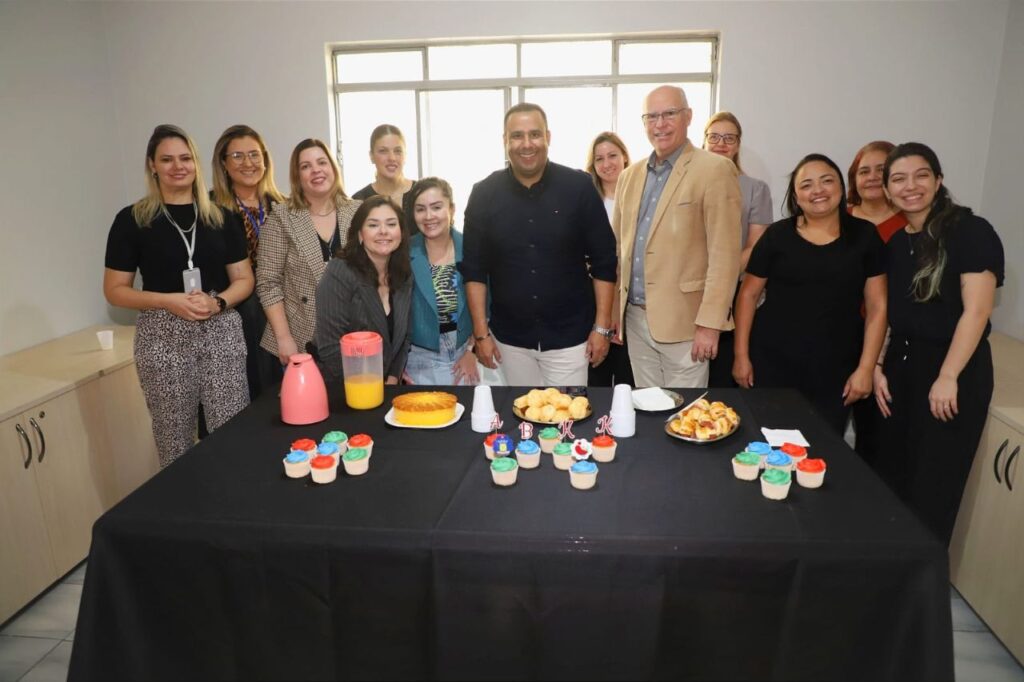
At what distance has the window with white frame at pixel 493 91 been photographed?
415 cm

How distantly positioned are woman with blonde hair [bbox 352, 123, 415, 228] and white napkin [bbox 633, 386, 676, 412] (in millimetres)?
1499

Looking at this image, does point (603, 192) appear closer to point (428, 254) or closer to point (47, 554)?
point (428, 254)

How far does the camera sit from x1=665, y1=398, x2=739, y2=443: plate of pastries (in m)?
1.62

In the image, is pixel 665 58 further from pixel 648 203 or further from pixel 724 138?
pixel 648 203

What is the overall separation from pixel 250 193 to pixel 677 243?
174 centimetres

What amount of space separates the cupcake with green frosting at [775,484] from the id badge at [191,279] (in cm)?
192

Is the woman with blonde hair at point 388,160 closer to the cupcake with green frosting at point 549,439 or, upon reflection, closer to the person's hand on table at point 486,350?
the person's hand on table at point 486,350

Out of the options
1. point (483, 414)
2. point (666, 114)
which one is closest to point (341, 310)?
point (483, 414)

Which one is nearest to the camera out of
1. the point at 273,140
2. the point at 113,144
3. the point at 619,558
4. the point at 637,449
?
the point at 619,558

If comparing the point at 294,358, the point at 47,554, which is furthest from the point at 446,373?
the point at 47,554

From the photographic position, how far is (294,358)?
182 centimetres

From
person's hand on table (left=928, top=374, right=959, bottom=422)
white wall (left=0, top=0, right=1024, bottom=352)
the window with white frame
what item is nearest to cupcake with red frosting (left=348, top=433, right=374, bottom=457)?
person's hand on table (left=928, top=374, right=959, bottom=422)

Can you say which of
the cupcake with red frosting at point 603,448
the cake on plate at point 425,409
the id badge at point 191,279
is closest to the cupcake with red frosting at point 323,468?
the cake on plate at point 425,409

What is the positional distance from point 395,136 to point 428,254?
2.49ft
